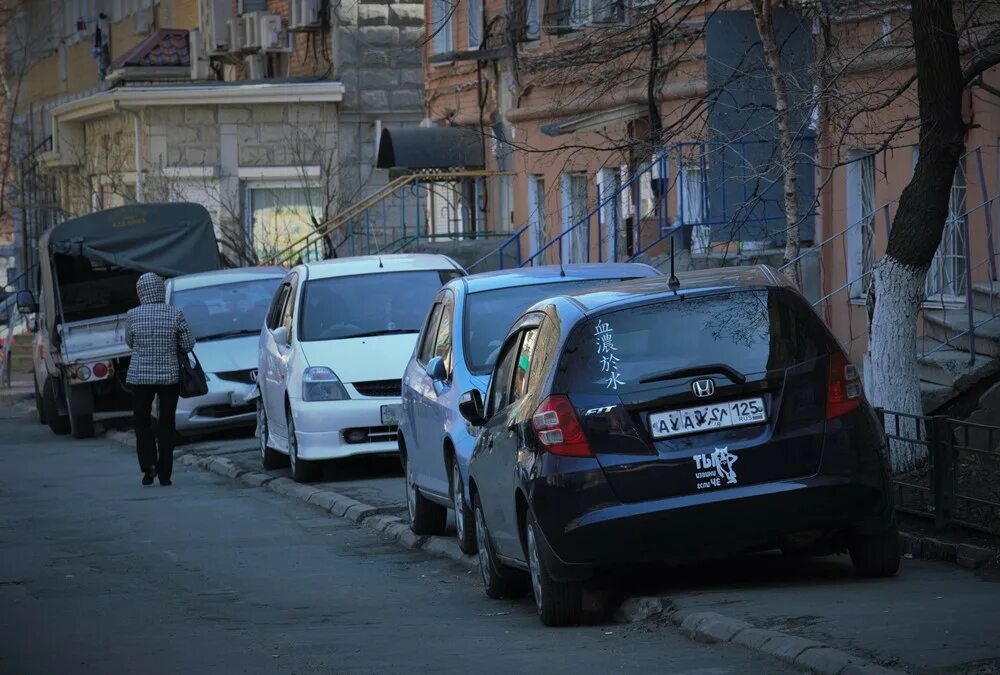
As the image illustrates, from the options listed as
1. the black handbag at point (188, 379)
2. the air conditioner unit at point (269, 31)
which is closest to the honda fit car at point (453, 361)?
the black handbag at point (188, 379)

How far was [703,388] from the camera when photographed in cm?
883

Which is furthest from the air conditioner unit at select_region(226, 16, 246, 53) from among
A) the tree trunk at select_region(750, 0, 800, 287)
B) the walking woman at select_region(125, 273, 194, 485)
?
the tree trunk at select_region(750, 0, 800, 287)

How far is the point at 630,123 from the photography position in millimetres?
25094

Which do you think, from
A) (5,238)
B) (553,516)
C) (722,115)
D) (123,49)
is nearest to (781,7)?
(722,115)

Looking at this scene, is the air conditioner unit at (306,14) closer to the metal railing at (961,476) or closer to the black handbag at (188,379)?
the black handbag at (188,379)

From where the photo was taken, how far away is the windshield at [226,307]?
891 inches

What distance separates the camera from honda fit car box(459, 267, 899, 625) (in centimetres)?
880

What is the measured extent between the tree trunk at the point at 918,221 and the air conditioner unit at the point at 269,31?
100 feet

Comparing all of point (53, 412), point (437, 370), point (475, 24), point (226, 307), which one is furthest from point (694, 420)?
point (475, 24)

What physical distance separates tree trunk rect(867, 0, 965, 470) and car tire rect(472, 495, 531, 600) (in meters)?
2.76

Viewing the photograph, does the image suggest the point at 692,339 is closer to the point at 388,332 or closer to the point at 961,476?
the point at 961,476

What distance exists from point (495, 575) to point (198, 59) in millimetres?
36579

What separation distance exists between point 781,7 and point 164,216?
1133cm

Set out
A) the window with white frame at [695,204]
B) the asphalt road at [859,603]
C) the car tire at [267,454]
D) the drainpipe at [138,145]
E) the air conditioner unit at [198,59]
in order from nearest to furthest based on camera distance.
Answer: the asphalt road at [859,603] < the car tire at [267,454] < the window with white frame at [695,204] < the drainpipe at [138,145] < the air conditioner unit at [198,59]
